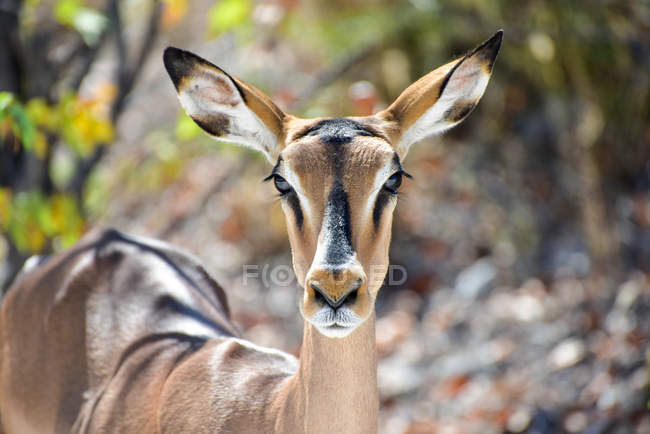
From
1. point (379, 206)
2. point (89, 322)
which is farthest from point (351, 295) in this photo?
point (89, 322)

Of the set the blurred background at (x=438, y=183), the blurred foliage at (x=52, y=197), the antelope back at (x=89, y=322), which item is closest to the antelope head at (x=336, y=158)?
the antelope back at (x=89, y=322)

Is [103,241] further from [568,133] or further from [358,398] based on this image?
[568,133]

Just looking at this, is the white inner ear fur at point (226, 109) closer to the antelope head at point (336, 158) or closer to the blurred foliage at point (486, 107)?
the antelope head at point (336, 158)

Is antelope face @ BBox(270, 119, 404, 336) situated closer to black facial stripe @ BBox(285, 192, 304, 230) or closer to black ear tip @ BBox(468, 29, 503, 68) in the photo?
black facial stripe @ BBox(285, 192, 304, 230)

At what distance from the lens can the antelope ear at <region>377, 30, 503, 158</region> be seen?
12.1ft

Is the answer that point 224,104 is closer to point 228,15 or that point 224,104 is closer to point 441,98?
point 441,98

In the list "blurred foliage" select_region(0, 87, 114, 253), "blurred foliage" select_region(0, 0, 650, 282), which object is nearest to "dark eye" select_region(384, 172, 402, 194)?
"blurred foliage" select_region(0, 87, 114, 253)

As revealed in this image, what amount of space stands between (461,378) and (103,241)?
3244 mm

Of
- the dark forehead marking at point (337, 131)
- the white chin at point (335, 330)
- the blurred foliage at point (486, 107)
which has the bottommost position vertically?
the white chin at point (335, 330)

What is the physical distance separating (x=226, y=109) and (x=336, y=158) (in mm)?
730

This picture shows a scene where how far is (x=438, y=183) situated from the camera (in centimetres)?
995

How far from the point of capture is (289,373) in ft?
12.8

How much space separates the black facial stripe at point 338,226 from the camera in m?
3.04

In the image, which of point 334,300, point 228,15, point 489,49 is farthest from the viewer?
point 228,15
